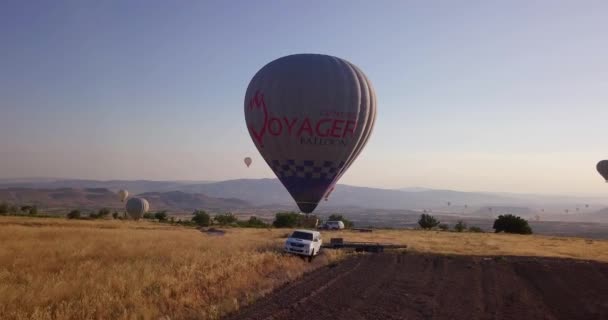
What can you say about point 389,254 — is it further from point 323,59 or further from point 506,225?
point 506,225

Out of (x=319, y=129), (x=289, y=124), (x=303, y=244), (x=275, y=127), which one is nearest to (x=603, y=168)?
(x=319, y=129)

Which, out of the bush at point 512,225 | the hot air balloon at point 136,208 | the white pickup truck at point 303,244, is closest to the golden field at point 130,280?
the white pickup truck at point 303,244

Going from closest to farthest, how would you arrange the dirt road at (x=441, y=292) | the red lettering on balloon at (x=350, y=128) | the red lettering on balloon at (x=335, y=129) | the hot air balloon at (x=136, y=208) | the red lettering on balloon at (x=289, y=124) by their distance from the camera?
1. the dirt road at (x=441, y=292)
2. the red lettering on balloon at (x=289, y=124)
3. the red lettering on balloon at (x=335, y=129)
4. the red lettering on balloon at (x=350, y=128)
5. the hot air balloon at (x=136, y=208)

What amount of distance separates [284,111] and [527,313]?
25.1 meters

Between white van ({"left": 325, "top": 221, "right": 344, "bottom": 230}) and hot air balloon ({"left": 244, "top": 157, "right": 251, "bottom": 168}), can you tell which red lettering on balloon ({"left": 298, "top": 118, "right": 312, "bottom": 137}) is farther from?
white van ({"left": 325, "top": 221, "right": 344, "bottom": 230})

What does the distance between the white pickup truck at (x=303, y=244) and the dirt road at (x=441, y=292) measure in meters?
2.23

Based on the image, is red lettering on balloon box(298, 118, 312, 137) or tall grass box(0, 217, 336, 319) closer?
tall grass box(0, 217, 336, 319)

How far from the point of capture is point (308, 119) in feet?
131

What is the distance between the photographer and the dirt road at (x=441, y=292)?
1766 centimetres

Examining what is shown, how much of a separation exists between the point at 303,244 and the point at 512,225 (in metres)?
60.4

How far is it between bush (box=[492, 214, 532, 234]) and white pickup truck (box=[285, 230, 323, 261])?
5823cm

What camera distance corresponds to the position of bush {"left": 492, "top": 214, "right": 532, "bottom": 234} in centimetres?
8375

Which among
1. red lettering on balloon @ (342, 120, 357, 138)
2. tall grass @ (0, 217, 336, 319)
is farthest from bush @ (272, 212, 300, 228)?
tall grass @ (0, 217, 336, 319)

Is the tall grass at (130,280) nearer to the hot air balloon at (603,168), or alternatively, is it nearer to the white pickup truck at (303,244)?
the white pickup truck at (303,244)
